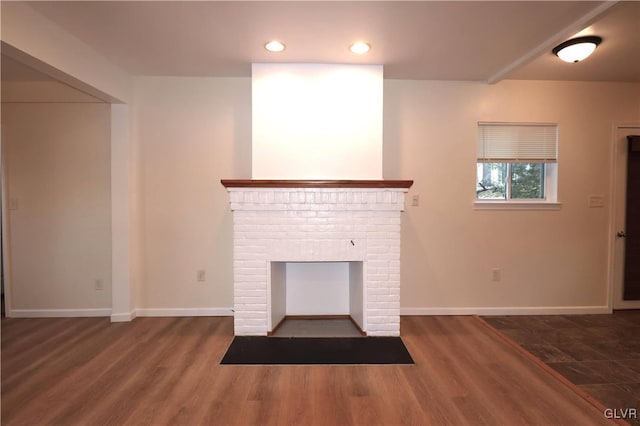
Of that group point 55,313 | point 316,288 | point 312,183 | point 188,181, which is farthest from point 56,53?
point 316,288

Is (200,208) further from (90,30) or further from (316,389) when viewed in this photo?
(316,389)

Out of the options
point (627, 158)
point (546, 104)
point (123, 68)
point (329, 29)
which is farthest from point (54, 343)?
point (627, 158)

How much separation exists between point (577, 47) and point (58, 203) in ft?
16.4

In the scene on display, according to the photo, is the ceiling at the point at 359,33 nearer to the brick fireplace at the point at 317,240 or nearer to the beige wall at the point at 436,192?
the beige wall at the point at 436,192

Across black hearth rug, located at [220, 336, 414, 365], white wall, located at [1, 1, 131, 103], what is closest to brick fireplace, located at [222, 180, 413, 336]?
black hearth rug, located at [220, 336, 414, 365]

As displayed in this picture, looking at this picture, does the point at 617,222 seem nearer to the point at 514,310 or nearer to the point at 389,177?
the point at 514,310

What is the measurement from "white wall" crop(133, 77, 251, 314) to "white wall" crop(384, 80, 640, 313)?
1649 millimetres

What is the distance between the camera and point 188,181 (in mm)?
3266

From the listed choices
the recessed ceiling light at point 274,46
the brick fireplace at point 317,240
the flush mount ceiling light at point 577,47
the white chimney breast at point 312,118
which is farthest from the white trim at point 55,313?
the flush mount ceiling light at point 577,47

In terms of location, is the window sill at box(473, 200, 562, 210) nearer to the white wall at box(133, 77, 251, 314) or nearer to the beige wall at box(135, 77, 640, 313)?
the beige wall at box(135, 77, 640, 313)

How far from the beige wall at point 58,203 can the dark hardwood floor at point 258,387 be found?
0.65 meters

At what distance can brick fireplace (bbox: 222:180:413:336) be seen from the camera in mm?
2777

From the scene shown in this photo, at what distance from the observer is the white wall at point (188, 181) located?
10.6 feet

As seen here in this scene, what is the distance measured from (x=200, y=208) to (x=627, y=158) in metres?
4.62
